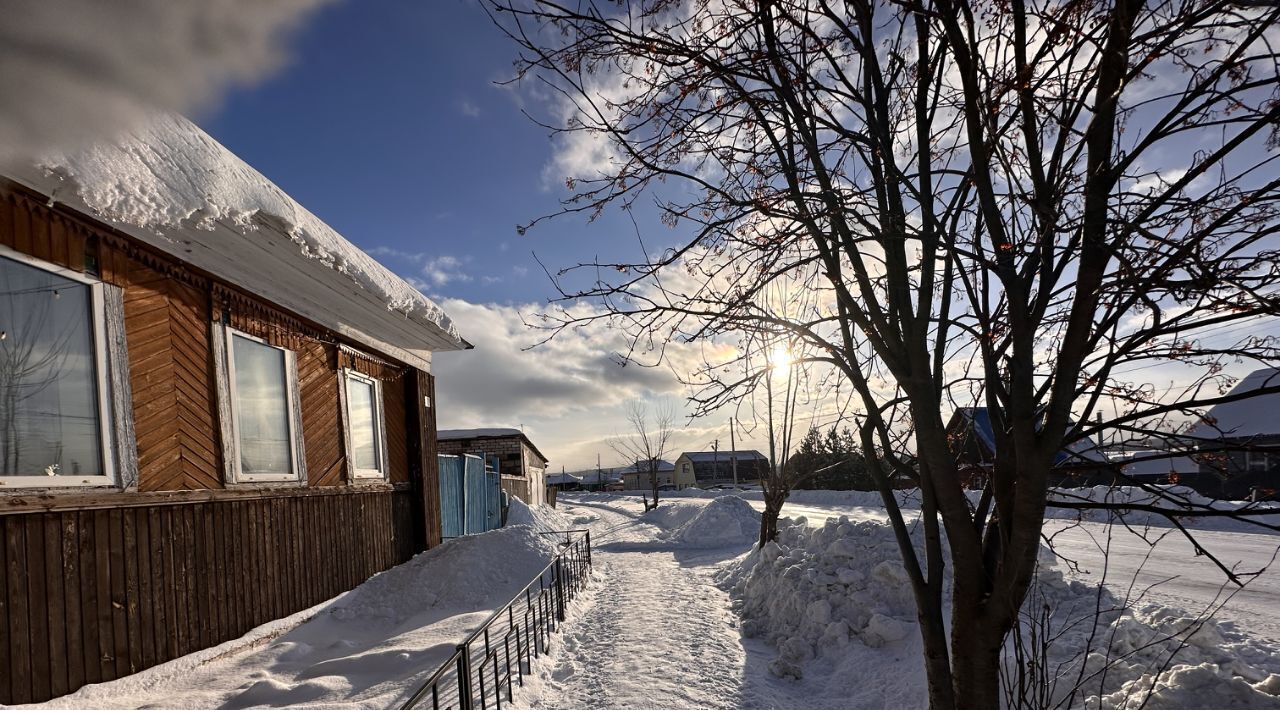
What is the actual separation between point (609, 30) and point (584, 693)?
4.67 metres

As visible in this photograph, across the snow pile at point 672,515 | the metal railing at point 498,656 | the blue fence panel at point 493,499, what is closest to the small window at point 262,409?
the metal railing at point 498,656

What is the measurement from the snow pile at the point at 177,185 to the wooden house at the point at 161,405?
1 centimetres

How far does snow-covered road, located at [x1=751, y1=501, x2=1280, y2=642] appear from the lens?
258 inches

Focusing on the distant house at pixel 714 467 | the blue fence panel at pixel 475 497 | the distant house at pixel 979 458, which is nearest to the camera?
the distant house at pixel 979 458

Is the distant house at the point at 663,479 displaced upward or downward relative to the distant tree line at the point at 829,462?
downward

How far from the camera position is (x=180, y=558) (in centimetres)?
510

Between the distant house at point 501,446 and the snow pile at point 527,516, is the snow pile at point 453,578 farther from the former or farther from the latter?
the distant house at point 501,446

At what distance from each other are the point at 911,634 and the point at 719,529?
12513mm

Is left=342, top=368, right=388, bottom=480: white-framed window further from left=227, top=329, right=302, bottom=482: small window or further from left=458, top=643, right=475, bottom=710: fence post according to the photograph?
left=458, top=643, right=475, bottom=710: fence post

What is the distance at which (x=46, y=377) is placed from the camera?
13.4 ft

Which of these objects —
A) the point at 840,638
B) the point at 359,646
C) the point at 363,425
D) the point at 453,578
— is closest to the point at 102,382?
the point at 359,646

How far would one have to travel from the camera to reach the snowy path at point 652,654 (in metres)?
5.34

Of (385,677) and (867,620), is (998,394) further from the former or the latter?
(867,620)

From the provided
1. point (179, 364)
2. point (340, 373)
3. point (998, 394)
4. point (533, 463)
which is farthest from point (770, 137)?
point (533, 463)
